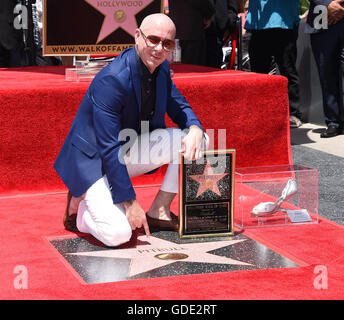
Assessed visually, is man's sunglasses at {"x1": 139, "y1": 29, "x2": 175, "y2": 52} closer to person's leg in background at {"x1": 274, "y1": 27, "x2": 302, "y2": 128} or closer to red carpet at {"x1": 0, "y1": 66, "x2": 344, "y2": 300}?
red carpet at {"x1": 0, "y1": 66, "x2": 344, "y2": 300}

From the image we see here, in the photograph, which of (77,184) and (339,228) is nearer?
(77,184)

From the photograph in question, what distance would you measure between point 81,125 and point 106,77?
0.84ft

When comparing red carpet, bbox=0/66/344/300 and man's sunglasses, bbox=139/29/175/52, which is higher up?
man's sunglasses, bbox=139/29/175/52

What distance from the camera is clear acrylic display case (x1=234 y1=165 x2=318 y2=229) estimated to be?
3441mm

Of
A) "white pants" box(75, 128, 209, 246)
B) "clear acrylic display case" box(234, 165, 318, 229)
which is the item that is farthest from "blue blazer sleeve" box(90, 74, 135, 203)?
"clear acrylic display case" box(234, 165, 318, 229)

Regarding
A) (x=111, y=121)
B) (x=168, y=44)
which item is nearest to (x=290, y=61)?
(x=168, y=44)

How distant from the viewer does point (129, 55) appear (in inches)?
120

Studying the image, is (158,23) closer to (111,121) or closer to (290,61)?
(111,121)

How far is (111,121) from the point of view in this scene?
2.95 m

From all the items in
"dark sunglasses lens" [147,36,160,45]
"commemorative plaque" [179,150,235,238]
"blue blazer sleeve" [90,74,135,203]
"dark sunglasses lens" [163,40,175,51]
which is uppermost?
"dark sunglasses lens" [147,36,160,45]

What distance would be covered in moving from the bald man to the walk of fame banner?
4.84 ft

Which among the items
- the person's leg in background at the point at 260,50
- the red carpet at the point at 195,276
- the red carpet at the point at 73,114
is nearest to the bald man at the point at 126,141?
the red carpet at the point at 195,276

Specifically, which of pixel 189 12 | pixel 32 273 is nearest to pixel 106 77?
pixel 32 273

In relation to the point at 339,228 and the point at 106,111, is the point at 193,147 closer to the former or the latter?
the point at 106,111
